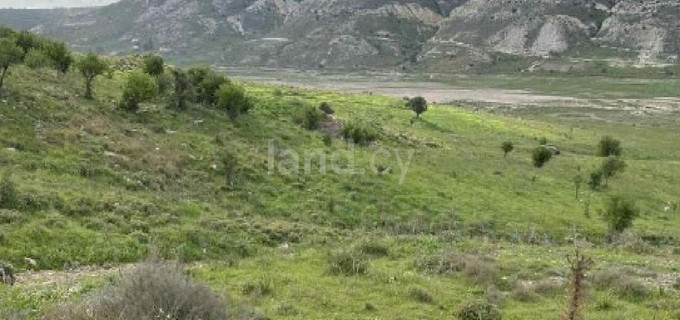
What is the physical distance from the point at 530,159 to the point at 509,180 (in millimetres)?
14670

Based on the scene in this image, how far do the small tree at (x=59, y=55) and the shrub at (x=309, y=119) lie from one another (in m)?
18.4

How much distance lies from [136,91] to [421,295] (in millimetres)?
30668

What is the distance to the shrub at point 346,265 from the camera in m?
20.5

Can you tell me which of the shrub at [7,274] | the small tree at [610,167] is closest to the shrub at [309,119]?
the small tree at [610,167]

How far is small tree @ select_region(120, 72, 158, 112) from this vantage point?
43.2m

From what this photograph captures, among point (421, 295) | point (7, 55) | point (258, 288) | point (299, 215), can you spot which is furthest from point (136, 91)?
point (421, 295)

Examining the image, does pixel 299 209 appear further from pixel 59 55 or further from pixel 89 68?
pixel 59 55

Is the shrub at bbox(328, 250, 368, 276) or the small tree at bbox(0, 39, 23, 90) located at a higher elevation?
the small tree at bbox(0, 39, 23, 90)

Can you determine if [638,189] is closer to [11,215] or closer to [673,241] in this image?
[673,241]

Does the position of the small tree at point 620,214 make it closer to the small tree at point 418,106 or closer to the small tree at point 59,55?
the small tree at point 59,55

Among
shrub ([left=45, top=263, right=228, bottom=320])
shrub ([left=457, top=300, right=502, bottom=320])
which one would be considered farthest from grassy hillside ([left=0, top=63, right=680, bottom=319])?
shrub ([left=45, top=263, right=228, bottom=320])

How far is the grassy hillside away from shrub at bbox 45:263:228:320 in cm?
270

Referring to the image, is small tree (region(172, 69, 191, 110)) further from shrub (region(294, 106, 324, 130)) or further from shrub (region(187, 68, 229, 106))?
shrub (region(294, 106, 324, 130))

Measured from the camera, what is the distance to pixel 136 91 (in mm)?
43188
